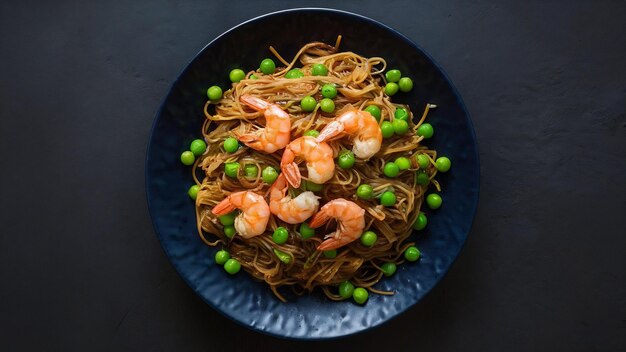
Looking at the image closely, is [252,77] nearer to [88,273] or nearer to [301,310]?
[301,310]

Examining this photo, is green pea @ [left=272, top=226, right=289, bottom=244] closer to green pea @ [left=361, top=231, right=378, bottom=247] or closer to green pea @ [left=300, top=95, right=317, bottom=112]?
green pea @ [left=361, top=231, right=378, bottom=247]

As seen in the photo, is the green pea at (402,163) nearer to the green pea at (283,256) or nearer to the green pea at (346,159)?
the green pea at (346,159)

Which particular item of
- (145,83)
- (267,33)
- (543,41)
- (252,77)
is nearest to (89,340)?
(145,83)

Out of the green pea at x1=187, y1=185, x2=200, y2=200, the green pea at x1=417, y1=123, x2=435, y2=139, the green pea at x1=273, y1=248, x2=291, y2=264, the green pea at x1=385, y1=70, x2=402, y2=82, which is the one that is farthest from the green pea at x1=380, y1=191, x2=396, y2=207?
the green pea at x1=187, y1=185, x2=200, y2=200

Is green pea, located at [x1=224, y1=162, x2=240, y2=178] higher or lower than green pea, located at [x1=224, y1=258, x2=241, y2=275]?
above

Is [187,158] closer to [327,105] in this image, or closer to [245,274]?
[245,274]

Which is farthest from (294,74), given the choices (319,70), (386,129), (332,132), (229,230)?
(229,230)

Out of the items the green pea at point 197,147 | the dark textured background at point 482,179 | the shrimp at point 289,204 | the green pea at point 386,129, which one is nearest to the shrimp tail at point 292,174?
the shrimp at point 289,204
